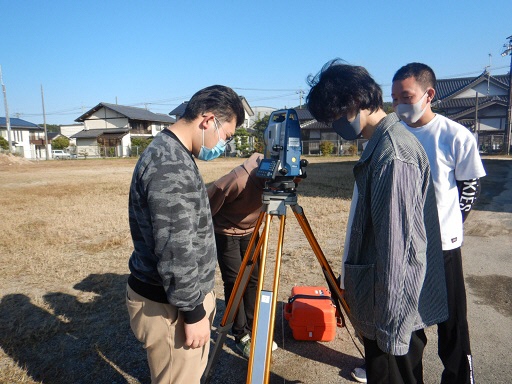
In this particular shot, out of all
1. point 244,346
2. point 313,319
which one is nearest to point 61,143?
point 244,346

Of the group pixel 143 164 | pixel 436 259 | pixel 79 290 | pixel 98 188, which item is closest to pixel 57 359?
pixel 79 290

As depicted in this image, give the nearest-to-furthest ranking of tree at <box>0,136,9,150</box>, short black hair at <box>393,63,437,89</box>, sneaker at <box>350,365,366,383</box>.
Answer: short black hair at <box>393,63,437,89</box> → sneaker at <box>350,365,366,383</box> → tree at <box>0,136,9,150</box>

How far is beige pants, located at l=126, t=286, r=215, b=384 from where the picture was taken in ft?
5.18

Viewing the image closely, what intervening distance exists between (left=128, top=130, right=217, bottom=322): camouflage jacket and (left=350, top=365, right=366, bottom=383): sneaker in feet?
4.95

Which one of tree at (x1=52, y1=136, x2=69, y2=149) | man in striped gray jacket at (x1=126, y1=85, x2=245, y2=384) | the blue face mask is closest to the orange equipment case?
man in striped gray jacket at (x1=126, y1=85, x2=245, y2=384)

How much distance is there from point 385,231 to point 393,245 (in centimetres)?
6

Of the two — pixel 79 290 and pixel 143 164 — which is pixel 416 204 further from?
pixel 79 290

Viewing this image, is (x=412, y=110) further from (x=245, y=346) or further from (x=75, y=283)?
(x=75, y=283)

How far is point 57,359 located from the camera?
269 cm

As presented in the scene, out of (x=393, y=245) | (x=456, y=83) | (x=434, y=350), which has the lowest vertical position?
(x=434, y=350)

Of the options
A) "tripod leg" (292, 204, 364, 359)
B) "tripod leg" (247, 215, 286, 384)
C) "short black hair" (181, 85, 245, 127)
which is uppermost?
"short black hair" (181, 85, 245, 127)

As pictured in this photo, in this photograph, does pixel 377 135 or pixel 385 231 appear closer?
pixel 385 231

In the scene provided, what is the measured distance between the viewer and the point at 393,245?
1287 mm

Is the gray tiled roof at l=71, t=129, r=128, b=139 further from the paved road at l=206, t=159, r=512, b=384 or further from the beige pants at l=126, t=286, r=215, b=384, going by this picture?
the beige pants at l=126, t=286, r=215, b=384
